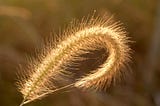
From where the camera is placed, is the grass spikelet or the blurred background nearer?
the grass spikelet

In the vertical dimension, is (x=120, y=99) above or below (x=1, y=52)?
below

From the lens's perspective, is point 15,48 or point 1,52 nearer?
point 1,52

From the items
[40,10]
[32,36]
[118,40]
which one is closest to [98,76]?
[118,40]

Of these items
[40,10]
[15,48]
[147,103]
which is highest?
[40,10]

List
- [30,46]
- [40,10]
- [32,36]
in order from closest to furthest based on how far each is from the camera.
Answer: [32,36] < [30,46] < [40,10]

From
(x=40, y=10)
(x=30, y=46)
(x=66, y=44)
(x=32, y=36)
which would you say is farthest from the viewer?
(x=40, y=10)

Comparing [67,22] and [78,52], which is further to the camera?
[67,22]

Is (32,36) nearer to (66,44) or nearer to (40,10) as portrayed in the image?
(40,10)

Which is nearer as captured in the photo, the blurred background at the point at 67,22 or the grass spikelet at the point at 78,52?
the grass spikelet at the point at 78,52
